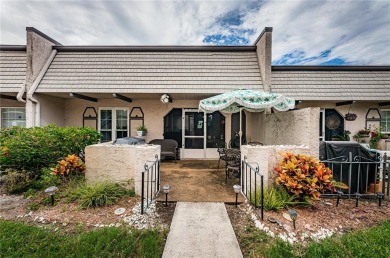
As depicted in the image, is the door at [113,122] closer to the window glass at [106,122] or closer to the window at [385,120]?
the window glass at [106,122]

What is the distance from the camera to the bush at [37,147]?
12.8ft

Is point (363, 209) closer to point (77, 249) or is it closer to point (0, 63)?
point (77, 249)

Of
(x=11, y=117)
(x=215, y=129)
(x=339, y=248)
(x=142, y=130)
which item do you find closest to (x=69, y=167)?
(x=142, y=130)

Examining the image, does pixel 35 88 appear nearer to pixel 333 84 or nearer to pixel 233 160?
pixel 233 160

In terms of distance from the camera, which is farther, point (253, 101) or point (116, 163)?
point (253, 101)

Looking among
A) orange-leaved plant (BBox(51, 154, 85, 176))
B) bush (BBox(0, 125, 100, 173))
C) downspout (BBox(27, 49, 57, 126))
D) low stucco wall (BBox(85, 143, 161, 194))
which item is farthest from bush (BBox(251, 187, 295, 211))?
downspout (BBox(27, 49, 57, 126))

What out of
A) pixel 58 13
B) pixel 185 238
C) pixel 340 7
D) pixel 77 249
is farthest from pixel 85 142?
pixel 340 7

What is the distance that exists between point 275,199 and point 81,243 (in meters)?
3.33

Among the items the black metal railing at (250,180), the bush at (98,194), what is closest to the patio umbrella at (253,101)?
the black metal railing at (250,180)

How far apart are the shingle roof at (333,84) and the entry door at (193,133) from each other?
3.60m

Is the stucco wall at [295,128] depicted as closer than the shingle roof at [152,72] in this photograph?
Yes

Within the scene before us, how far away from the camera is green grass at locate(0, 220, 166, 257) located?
2.10 meters

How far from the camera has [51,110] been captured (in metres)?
7.12

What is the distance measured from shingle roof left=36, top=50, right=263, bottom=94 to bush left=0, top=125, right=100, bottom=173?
251 cm
